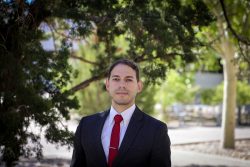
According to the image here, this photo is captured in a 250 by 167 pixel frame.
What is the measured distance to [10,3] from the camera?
674 centimetres

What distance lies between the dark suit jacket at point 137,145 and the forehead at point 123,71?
32 cm

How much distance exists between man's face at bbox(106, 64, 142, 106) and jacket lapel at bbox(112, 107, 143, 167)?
124 millimetres

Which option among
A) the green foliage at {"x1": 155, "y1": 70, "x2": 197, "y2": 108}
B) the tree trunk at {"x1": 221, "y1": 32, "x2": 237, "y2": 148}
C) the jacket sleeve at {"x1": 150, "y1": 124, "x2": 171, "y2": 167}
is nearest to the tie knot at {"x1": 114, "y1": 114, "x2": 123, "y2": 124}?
the jacket sleeve at {"x1": 150, "y1": 124, "x2": 171, "y2": 167}

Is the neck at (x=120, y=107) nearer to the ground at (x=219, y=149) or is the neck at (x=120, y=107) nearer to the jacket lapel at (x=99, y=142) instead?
the jacket lapel at (x=99, y=142)

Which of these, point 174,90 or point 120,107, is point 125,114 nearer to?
point 120,107

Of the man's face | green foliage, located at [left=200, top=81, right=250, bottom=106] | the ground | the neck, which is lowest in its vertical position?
the ground

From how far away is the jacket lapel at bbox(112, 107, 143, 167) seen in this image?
11.2 feet

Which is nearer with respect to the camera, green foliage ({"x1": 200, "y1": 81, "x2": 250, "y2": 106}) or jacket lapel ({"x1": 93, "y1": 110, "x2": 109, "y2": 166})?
jacket lapel ({"x1": 93, "y1": 110, "x2": 109, "y2": 166})

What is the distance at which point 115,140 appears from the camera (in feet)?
11.5

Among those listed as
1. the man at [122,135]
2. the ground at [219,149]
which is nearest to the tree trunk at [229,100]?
the ground at [219,149]

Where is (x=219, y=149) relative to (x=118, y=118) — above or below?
below

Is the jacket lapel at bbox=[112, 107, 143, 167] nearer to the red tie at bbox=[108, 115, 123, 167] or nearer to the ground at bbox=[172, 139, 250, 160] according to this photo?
the red tie at bbox=[108, 115, 123, 167]

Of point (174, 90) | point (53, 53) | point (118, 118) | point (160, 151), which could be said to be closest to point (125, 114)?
point (118, 118)

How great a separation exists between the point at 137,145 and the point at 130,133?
4.7 inches
